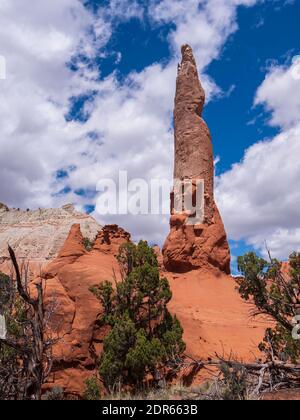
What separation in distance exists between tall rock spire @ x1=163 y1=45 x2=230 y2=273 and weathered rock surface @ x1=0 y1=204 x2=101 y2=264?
109ft

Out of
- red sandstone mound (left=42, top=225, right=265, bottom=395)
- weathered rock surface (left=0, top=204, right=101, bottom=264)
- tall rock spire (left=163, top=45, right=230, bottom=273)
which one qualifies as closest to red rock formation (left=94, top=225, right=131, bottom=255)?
red sandstone mound (left=42, top=225, right=265, bottom=395)

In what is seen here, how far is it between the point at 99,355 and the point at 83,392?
1658 mm

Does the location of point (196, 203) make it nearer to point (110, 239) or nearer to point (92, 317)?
point (110, 239)

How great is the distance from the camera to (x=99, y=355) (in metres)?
13.3

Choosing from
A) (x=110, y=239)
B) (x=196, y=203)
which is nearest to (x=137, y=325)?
(x=110, y=239)

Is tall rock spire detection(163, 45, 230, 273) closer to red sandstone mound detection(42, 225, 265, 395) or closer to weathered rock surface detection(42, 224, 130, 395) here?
red sandstone mound detection(42, 225, 265, 395)

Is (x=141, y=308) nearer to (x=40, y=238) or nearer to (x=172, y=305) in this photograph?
(x=172, y=305)

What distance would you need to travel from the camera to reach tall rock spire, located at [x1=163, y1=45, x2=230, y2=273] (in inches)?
1181

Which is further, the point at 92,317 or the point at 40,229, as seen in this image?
the point at 40,229

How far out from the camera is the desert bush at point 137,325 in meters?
11.6

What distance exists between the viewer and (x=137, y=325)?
42.9ft

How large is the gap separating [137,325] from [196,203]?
1865cm
